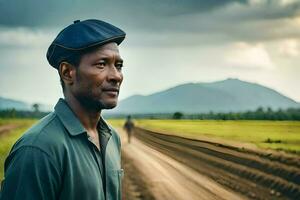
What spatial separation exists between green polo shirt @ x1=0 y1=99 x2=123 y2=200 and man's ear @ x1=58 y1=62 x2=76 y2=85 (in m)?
0.08

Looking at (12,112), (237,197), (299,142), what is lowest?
(237,197)

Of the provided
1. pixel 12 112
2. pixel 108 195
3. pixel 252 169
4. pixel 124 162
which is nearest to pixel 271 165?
pixel 252 169

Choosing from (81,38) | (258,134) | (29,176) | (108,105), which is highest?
(81,38)

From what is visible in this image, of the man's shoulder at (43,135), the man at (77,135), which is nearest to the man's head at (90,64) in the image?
the man at (77,135)

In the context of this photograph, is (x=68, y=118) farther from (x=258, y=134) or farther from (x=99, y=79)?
(x=258, y=134)

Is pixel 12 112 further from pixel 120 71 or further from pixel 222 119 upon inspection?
pixel 120 71

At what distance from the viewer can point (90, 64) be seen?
1957mm

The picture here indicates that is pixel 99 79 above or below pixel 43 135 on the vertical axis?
above

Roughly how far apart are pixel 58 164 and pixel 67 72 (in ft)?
1.28

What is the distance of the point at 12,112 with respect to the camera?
74.2 ft

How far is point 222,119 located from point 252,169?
11626mm

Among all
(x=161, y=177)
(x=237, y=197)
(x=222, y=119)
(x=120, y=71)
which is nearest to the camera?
(x=120, y=71)

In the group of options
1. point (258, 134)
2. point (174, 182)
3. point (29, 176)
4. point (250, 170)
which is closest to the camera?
point (29, 176)

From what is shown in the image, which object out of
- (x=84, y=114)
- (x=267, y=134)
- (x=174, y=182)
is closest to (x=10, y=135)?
(x=174, y=182)
